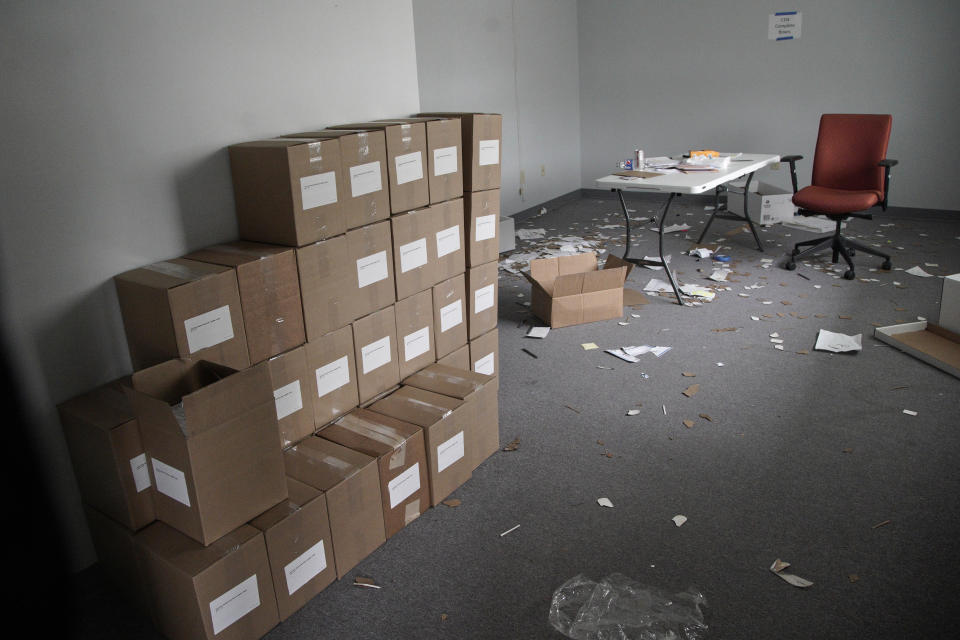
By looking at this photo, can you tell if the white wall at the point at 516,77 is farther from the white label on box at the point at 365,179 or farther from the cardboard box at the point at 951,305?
the cardboard box at the point at 951,305

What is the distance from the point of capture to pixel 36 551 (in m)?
0.61

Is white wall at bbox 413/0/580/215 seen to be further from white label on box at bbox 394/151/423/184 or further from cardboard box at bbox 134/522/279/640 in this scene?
cardboard box at bbox 134/522/279/640

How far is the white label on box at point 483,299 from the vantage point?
275 centimetres

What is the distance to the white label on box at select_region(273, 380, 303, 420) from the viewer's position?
1958mm

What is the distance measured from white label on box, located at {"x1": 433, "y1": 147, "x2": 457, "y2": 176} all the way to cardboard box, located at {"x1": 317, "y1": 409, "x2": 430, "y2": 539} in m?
0.94

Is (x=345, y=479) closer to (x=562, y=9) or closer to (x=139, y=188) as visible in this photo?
(x=139, y=188)

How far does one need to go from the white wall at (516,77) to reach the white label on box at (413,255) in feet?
9.37

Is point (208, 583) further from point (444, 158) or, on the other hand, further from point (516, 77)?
point (516, 77)

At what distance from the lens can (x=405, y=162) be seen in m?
2.28

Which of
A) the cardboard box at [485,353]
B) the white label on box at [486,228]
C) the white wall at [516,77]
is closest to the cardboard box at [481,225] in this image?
the white label on box at [486,228]

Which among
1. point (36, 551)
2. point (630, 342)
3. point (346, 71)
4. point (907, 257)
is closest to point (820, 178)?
point (907, 257)

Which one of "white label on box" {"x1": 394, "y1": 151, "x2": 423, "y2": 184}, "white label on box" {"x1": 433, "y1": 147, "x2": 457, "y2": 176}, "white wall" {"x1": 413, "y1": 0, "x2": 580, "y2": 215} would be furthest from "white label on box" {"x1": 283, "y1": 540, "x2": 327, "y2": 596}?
"white wall" {"x1": 413, "y1": 0, "x2": 580, "y2": 215}

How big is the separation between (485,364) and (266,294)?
50.2 inches

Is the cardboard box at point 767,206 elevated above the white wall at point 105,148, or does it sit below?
below
